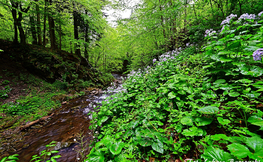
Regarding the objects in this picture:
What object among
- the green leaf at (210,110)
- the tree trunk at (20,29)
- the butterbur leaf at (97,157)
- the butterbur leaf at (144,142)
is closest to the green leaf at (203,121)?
the green leaf at (210,110)

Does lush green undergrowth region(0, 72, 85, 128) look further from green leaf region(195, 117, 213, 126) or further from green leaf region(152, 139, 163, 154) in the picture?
green leaf region(195, 117, 213, 126)

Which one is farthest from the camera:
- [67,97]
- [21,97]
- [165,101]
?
[67,97]

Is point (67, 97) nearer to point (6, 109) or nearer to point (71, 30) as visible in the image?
point (6, 109)

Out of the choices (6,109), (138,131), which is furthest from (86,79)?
(138,131)

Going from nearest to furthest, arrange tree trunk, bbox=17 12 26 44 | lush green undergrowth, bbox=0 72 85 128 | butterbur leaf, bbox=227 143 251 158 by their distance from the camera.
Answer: butterbur leaf, bbox=227 143 251 158, lush green undergrowth, bbox=0 72 85 128, tree trunk, bbox=17 12 26 44

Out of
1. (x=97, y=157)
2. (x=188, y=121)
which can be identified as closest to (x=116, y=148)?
(x=97, y=157)

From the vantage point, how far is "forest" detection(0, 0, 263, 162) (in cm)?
142

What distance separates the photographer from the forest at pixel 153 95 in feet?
4.66

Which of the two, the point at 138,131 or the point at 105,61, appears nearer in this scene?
the point at 138,131

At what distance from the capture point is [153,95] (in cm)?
279

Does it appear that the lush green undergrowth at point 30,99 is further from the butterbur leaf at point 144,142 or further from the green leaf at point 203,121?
the green leaf at point 203,121

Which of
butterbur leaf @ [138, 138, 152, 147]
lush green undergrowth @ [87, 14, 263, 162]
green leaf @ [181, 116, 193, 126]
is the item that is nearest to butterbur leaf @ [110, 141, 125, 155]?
lush green undergrowth @ [87, 14, 263, 162]

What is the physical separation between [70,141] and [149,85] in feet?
11.6

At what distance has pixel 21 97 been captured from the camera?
6035mm
